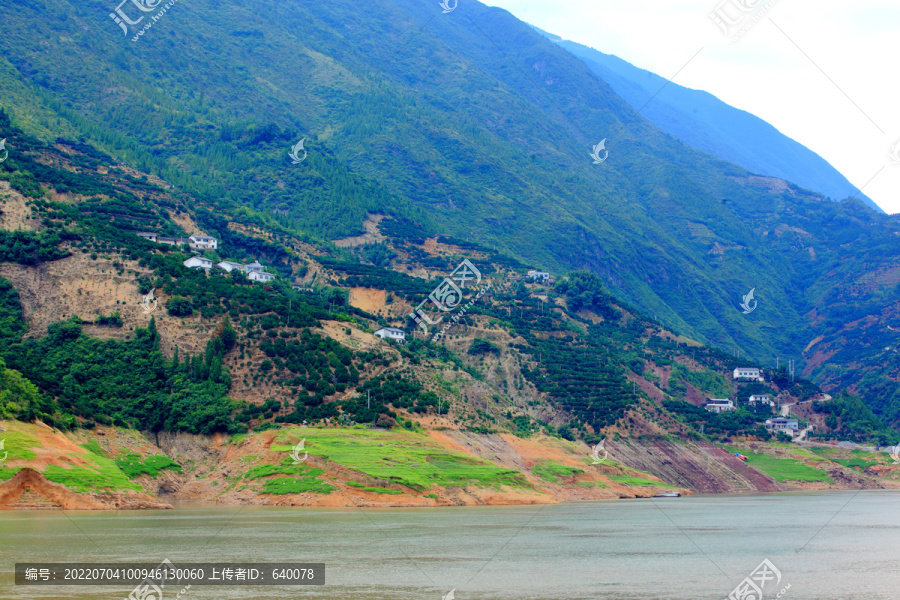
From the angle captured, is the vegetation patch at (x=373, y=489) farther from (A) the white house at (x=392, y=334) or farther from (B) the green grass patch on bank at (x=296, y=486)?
(A) the white house at (x=392, y=334)

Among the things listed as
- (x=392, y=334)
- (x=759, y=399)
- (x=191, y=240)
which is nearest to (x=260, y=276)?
(x=191, y=240)

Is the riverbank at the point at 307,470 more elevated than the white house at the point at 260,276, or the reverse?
the white house at the point at 260,276

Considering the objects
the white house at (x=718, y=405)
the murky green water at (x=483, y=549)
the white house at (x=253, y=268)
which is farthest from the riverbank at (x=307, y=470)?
the white house at (x=253, y=268)

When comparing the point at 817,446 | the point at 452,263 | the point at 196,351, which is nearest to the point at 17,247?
the point at 196,351

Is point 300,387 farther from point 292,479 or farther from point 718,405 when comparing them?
point 718,405

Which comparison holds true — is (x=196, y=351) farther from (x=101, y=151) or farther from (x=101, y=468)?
(x=101, y=151)
